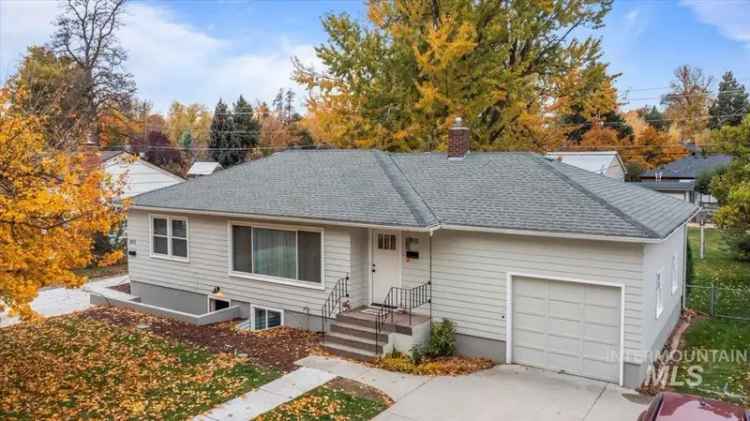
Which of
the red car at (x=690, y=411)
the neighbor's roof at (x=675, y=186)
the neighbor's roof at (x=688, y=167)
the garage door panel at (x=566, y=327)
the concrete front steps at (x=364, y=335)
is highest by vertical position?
the neighbor's roof at (x=688, y=167)

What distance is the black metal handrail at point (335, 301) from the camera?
12984 mm

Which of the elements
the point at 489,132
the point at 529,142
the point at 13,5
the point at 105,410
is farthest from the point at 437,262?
the point at 13,5

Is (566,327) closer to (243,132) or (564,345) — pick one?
(564,345)

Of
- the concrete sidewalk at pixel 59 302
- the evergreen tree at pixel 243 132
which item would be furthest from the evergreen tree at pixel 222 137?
the concrete sidewalk at pixel 59 302

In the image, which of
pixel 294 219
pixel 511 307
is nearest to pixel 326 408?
pixel 511 307

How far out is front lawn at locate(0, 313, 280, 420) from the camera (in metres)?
9.02

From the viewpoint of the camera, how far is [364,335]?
12.0 metres

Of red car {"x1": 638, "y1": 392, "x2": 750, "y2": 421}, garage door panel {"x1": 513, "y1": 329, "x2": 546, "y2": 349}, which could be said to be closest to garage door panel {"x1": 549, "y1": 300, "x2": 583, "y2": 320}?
garage door panel {"x1": 513, "y1": 329, "x2": 546, "y2": 349}

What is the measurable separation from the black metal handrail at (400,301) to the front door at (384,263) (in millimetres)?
202

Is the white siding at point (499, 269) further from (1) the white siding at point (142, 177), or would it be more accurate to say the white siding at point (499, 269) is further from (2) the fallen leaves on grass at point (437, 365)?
(1) the white siding at point (142, 177)

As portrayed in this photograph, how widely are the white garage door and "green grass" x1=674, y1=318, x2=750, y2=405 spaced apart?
4.77ft

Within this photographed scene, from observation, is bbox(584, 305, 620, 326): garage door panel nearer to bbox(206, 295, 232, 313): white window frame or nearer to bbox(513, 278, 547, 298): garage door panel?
bbox(513, 278, 547, 298): garage door panel

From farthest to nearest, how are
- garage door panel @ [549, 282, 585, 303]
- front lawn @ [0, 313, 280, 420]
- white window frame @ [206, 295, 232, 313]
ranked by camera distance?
white window frame @ [206, 295, 232, 313], garage door panel @ [549, 282, 585, 303], front lawn @ [0, 313, 280, 420]

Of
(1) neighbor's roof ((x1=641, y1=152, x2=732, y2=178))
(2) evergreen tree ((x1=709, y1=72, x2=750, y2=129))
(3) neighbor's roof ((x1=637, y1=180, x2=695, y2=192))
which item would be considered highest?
(2) evergreen tree ((x1=709, y1=72, x2=750, y2=129))
